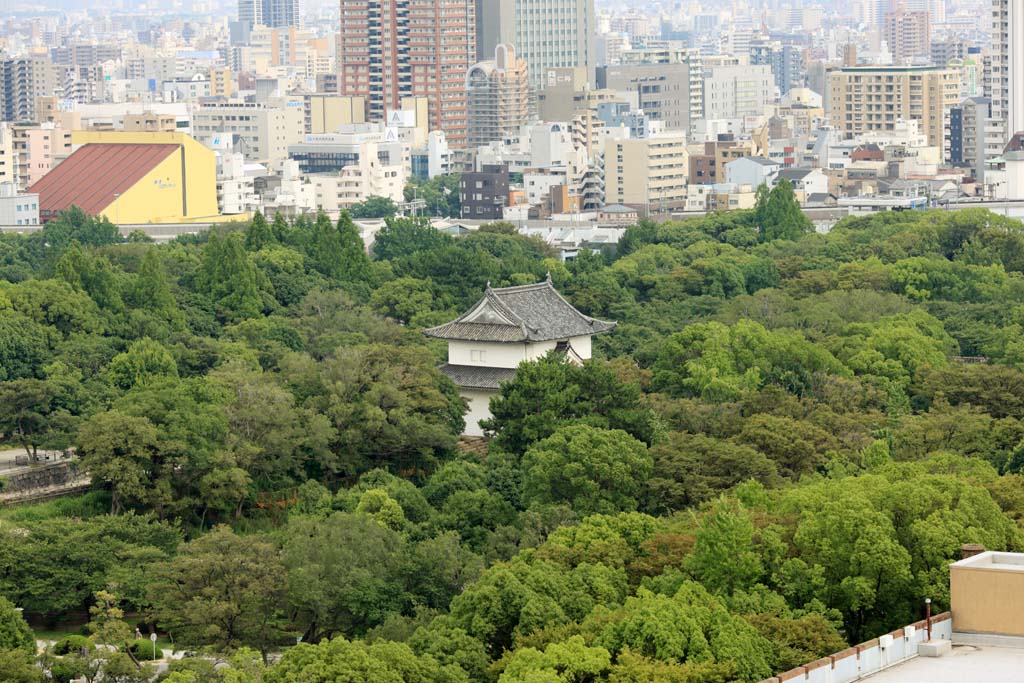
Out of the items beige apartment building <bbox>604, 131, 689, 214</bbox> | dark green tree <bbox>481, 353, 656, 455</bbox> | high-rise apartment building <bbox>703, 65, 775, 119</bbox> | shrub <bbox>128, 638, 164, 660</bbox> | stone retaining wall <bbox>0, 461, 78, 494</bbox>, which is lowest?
shrub <bbox>128, 638, 164, 660</bbox>

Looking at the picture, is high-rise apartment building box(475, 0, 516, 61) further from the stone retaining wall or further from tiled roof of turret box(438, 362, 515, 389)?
the stone retaining wall

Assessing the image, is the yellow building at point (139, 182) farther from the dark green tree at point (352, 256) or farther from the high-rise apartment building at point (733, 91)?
the high-rise apartment building at point (733, 91)

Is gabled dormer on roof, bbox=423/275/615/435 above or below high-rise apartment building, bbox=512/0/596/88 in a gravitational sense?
below

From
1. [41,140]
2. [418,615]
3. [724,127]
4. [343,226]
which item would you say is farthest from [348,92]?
[418,615]

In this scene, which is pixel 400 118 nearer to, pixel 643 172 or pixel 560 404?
pixel 643 172

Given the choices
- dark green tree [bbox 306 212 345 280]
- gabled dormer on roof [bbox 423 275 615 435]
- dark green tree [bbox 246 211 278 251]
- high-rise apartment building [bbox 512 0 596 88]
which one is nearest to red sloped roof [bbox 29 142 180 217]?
dark green tree [bbox 246 211 278 251]
